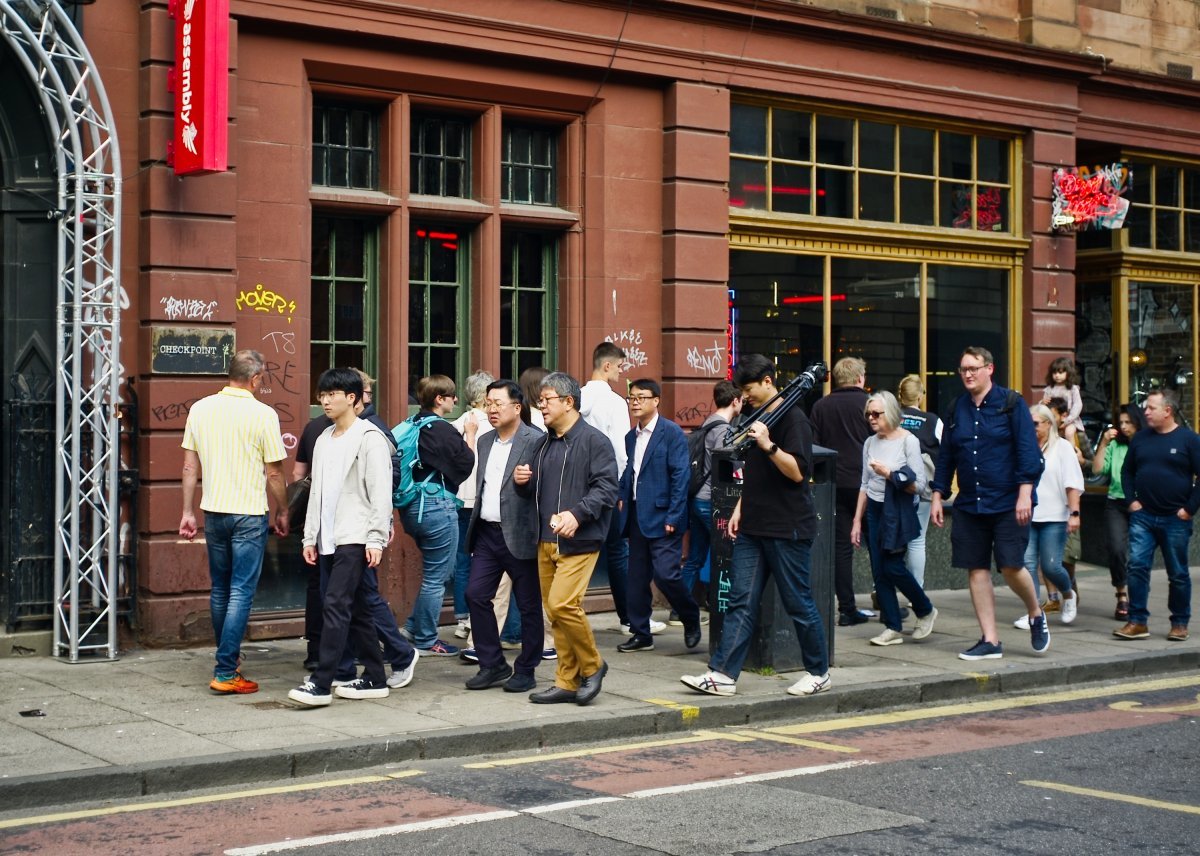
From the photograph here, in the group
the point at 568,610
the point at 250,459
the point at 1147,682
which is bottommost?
the point at 1147,682

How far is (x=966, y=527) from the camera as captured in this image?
1102 centimetres

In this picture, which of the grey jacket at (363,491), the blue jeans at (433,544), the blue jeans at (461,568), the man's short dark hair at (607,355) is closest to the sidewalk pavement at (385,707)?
the blue jeans at (461,568)

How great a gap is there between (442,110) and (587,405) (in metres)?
3.14

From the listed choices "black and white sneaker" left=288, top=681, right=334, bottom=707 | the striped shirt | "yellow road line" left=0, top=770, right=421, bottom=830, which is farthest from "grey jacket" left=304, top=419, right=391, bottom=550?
"yellow road line" left=0, top=770, right=421, bottom=830

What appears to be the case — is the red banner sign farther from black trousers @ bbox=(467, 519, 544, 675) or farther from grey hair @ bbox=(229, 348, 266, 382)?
black trousers @ bbox=(467, 519, 544, 675)

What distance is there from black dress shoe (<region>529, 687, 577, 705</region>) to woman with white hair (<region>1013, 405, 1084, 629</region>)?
196 inches

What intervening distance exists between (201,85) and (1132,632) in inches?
317

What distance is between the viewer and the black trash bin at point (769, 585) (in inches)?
409

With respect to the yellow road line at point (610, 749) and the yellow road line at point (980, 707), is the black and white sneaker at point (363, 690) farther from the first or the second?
the yellow road line at point (980, 707)

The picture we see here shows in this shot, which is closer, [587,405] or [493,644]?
[493,644]

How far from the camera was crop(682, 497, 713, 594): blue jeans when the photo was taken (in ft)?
37.8

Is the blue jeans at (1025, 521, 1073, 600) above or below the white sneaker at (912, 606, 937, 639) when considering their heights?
above

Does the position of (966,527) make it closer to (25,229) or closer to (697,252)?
(697,252)

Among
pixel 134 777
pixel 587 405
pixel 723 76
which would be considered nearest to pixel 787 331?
pixel 723 76
